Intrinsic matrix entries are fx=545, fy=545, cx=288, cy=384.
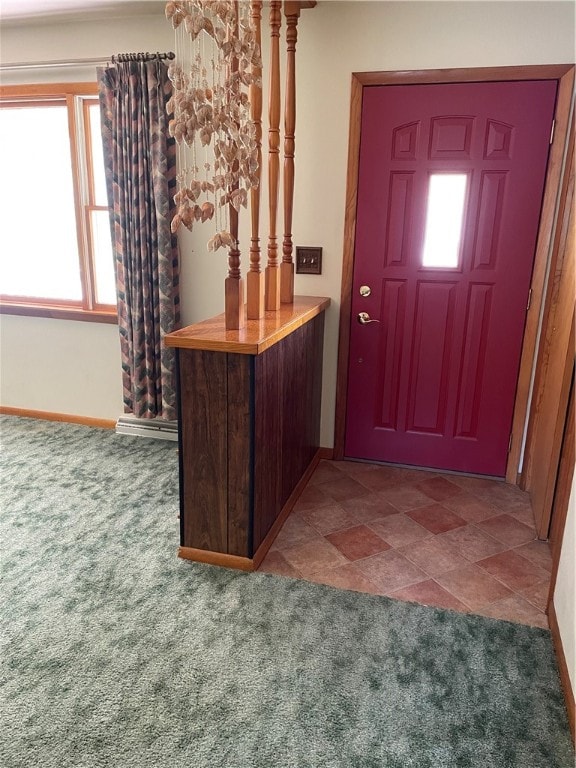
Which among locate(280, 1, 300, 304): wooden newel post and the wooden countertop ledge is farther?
locate(280, 1, 300, 304): wooden newel post

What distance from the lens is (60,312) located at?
3.64 metres

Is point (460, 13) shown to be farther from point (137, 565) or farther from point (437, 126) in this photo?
point (137, 565)

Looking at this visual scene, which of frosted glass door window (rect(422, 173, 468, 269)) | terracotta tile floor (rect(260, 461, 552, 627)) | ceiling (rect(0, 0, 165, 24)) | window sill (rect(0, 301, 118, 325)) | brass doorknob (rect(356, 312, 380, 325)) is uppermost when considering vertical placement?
ceiling (rect(0, 0, 165, 24))

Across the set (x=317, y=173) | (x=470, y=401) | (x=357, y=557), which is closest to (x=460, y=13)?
(x=317, y=173)

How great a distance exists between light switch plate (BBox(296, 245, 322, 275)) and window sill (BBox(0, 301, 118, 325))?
50.7 inches

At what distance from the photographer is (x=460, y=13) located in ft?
8.54

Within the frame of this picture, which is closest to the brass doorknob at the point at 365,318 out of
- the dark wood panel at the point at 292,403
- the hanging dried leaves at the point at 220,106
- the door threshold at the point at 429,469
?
the dark wood panel at the point at 292,403

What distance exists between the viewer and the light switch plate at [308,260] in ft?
10.0

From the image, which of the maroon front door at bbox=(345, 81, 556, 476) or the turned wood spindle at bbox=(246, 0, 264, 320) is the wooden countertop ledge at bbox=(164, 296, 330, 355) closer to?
the turned wood spindle at bbox=(246, 0, 264, 320)

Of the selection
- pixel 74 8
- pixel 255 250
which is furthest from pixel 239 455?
pixel 74 8

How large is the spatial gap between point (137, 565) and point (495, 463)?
79.0 inches

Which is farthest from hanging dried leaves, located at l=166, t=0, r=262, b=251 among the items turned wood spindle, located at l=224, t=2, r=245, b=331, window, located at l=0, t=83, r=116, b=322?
window, located at l=0, t=83, r=116, b=322

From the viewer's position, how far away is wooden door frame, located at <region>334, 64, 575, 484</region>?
2578 mm

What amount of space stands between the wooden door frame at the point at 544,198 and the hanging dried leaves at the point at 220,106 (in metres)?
0.92
